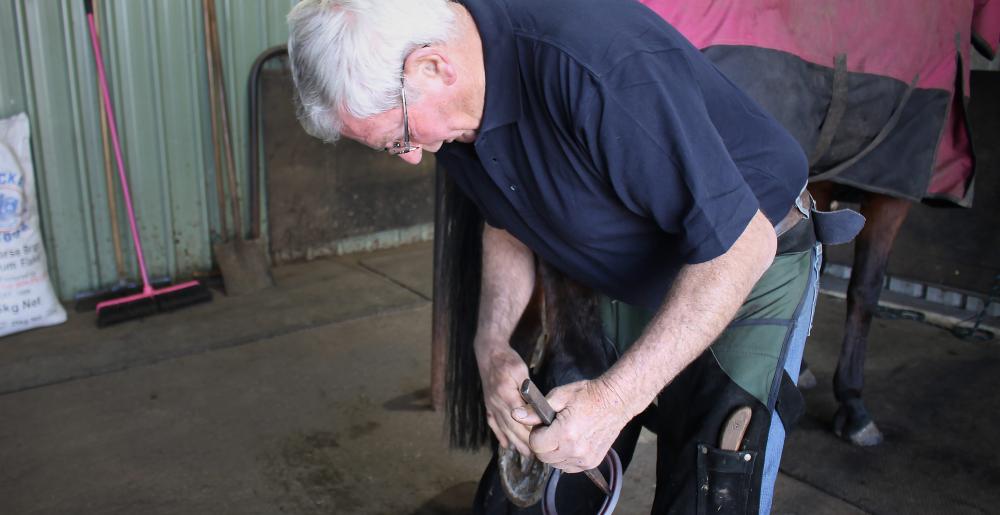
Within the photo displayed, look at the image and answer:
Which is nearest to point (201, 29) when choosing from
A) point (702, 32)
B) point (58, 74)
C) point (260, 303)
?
point (58, 74)

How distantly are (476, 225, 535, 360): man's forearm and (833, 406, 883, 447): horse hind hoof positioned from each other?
4.69 feet

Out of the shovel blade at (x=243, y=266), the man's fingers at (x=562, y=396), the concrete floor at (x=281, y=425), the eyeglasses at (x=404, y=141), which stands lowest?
the concrete floor at (x=281, y=425)

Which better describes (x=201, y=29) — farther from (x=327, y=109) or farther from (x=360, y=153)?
(x=327, y=109)

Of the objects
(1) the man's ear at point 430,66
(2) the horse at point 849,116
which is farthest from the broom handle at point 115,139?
(1) the man's ear at point 430,66

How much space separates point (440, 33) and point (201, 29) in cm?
290

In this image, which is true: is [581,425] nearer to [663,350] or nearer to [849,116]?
[663,350]

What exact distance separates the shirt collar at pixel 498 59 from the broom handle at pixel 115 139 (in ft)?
8.71

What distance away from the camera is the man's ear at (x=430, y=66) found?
1.20m

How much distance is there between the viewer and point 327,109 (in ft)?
4.12

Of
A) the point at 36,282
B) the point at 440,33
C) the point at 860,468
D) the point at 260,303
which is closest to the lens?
the point at 440,33

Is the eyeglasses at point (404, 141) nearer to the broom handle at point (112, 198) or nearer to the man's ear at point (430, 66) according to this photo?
the man's ear at point (430, 66)

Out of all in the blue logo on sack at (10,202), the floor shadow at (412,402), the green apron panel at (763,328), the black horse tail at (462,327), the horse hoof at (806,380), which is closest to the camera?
the green apron panel at (763,328)

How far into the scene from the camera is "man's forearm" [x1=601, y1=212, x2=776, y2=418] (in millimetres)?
1253

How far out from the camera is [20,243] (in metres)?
3.36
